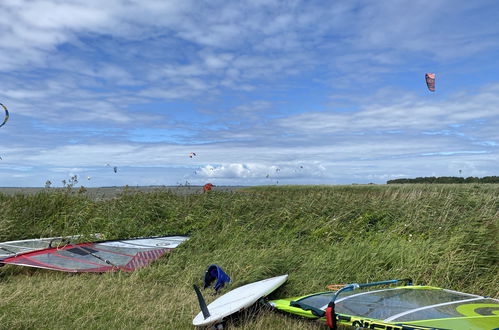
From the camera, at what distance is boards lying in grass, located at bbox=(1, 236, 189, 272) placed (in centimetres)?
690

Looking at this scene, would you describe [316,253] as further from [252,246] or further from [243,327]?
[243,327]

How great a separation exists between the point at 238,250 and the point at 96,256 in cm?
246

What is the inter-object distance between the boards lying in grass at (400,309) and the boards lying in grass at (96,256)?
3276 millimetres

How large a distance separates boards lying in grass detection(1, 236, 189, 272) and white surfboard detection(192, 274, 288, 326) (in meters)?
2.48

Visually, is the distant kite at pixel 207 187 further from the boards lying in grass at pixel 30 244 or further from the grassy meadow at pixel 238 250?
the boards lying in grass at pixel 30 244

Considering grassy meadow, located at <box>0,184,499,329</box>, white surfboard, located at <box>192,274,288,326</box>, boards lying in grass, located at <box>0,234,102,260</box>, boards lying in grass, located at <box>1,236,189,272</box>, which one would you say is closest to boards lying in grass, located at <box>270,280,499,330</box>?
white surfboard, located at <box>192,274,288,326</box>

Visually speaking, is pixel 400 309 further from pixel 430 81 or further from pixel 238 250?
pixel 430 81

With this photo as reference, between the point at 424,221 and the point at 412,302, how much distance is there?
198 inches

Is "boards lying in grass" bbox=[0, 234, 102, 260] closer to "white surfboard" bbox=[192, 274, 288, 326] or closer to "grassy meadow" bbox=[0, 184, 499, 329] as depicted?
"grassy meadow" bbox=[0, 184, 499, 329]

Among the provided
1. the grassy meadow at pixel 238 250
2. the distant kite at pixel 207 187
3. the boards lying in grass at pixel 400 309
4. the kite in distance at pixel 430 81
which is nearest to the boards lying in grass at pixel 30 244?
the grassy meadow at pixel 238 250

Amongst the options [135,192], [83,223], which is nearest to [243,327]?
[83,223]

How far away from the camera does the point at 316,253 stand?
6875 millimetres

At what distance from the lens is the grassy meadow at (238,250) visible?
5.05m

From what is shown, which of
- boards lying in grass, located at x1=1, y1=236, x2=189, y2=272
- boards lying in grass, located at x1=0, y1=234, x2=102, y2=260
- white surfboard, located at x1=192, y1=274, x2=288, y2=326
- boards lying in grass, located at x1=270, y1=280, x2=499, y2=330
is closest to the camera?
boards lying in grass, located at x1=270, y1=280, x2=499, y2=330
